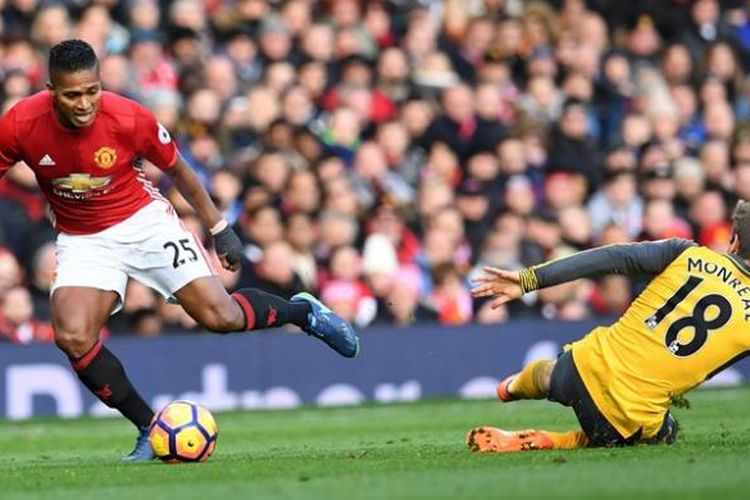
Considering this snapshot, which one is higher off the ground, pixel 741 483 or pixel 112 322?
pixel 112 322

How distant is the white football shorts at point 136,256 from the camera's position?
423 inches

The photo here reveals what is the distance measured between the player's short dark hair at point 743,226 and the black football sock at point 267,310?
9.32ft

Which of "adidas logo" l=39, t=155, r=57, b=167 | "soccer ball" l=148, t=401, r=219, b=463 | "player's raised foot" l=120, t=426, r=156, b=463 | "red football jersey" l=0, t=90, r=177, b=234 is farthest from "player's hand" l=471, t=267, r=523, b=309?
"adidas logo" l=39, t=155, r=57, b=167

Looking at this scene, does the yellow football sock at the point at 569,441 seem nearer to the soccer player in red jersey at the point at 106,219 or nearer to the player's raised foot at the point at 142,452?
the soccer player in red jersey at the point at 106,219

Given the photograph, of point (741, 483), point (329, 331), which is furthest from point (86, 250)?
point (741, 483)

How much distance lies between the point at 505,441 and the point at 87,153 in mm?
2830

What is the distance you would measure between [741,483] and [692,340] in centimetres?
186

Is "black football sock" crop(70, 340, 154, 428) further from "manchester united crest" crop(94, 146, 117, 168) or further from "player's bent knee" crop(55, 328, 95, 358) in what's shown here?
"manchester united crest" crop(94, 146, 117, 168)

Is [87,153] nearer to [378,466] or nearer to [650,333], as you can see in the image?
[378,466]

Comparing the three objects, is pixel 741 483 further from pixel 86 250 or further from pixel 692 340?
pixel 86 250

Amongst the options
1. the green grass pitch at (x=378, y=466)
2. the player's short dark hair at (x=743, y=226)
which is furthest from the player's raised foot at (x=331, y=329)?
the player's short dark hair at (x=743, y=226)

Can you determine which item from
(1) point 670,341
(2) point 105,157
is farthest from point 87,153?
(1) point 670,341

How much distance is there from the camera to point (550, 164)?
19.6m

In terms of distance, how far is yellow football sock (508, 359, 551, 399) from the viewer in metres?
10.6
